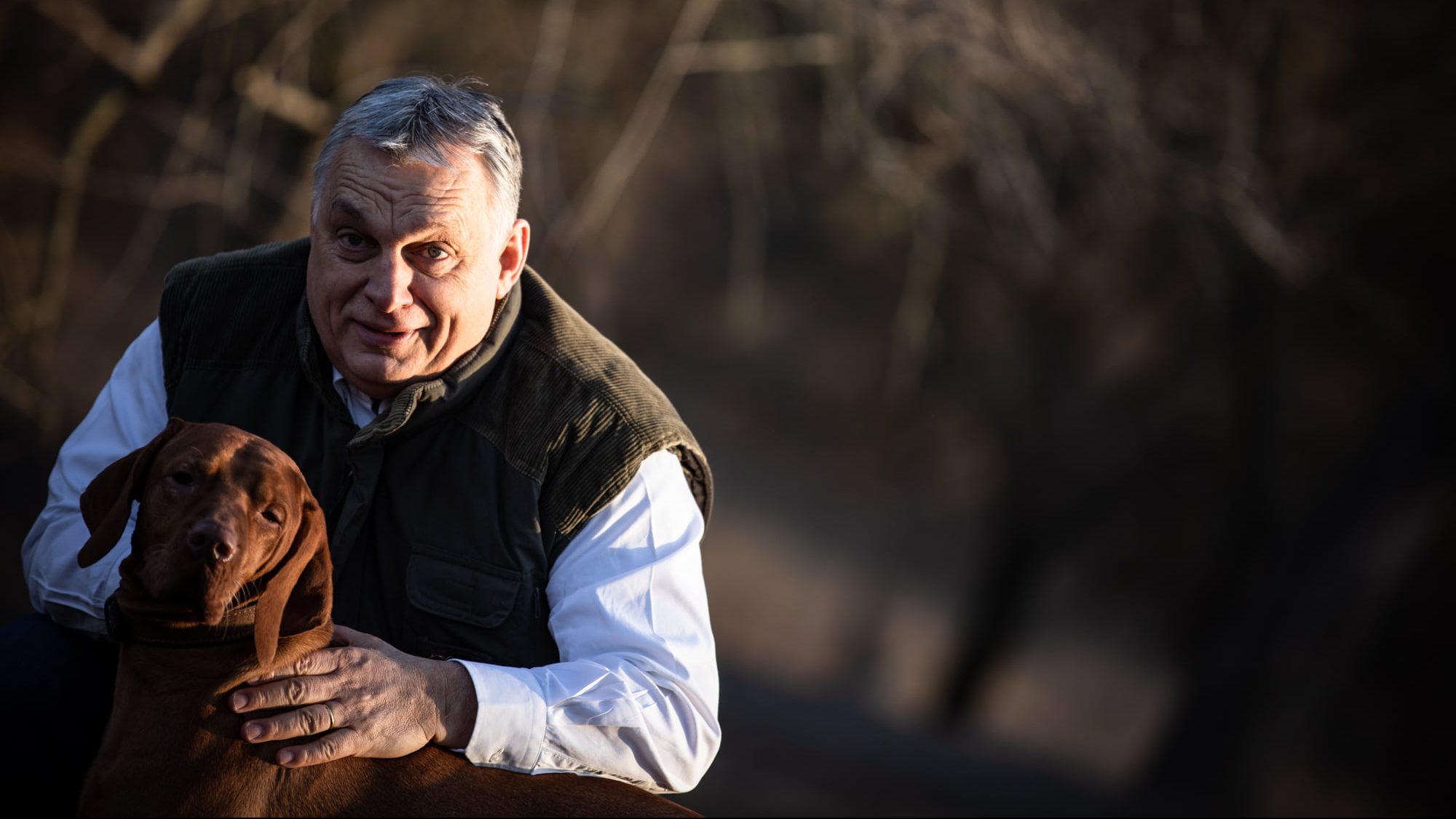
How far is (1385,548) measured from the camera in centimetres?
629

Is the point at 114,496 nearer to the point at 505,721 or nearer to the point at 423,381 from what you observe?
the point at 423,381

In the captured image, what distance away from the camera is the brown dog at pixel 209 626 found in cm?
199

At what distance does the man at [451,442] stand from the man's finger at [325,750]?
25cm

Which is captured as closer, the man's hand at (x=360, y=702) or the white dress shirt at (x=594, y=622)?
the man's hand at (x=360, y=702)

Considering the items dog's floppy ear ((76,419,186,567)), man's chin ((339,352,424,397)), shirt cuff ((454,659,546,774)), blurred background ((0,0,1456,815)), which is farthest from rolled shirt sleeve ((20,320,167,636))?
blurred background ((0,0,1456,815))

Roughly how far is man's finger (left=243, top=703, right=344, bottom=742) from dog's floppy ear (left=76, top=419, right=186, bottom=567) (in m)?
0.38

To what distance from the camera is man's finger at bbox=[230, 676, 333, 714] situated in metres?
2.04

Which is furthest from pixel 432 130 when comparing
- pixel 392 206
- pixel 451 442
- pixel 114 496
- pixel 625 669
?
pixel 625 669

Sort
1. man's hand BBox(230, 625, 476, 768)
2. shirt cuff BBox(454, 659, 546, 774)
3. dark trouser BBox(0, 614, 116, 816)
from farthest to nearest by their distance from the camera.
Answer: dark trouser BBox(0, 614, 116, 816) → shirt cuff BBox(454, 659, 546, 774) → man's hand BBox(230, 625, 476, 768)

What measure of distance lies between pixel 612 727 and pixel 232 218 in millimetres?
3241

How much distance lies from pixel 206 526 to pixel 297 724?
37cm

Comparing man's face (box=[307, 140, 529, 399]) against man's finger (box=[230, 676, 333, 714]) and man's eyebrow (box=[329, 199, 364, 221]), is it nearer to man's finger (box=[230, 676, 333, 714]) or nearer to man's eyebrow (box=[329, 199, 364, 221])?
man's eyebrow (box=[329, 199, 364, 221])

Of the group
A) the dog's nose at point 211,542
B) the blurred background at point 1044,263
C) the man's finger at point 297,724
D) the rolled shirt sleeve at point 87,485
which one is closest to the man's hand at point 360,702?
the man's finger at point 297,724

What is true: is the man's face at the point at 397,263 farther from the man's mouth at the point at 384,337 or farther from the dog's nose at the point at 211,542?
the dog's nose at the point at 211,542
